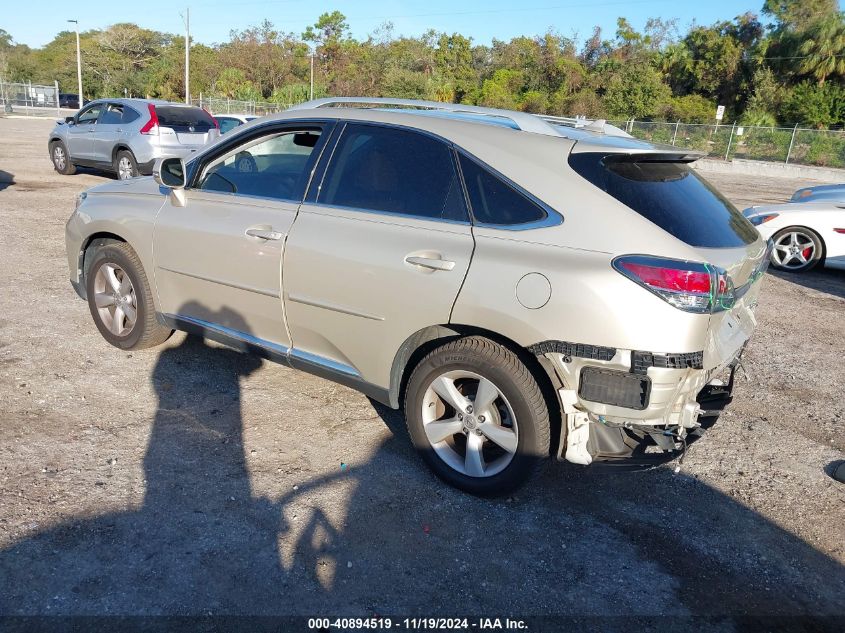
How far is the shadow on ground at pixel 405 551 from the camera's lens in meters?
2.63

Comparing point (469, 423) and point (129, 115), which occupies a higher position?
point (129, 115)

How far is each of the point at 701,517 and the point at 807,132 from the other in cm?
3218

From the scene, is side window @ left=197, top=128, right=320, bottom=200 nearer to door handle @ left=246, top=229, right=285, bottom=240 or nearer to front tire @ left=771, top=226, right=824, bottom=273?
door handle @ left=246, top=229, right=285, bottom=240

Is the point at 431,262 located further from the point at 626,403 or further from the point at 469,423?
the point at 626,403

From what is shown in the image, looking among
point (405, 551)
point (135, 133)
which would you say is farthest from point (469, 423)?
point (135, 133)

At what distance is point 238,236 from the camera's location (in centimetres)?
389

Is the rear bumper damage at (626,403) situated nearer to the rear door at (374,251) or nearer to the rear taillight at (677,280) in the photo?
the rear taillight at (677,280)

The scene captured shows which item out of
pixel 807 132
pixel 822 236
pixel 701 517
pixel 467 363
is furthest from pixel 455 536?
pixel 807 132

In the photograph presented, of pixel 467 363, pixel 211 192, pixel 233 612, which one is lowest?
pixel 233 612

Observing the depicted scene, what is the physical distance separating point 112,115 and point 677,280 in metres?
13.2

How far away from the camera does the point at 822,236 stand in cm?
863

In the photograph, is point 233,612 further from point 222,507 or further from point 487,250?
point 487,250

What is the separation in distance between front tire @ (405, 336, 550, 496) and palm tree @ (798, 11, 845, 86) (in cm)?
4947

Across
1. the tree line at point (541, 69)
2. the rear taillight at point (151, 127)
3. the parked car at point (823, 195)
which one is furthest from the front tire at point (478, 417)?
the tree line at point (541, 69)
